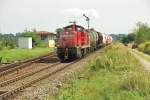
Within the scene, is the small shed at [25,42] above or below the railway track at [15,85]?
above

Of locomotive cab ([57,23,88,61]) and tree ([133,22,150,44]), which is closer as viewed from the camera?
locomotive cab ([57,23,88,61])

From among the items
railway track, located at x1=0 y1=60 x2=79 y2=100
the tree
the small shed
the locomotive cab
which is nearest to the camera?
railway track, located at x1=0 y1=60 x2=79 y2=100

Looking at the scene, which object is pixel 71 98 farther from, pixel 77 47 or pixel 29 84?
pixel 77 47

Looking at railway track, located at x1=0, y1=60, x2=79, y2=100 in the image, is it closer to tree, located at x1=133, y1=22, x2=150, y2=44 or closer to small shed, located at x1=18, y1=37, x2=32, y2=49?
small shed, located at x1=18, y1=37, x2=32, y2=49

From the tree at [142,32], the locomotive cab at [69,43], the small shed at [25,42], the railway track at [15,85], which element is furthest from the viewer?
the tree at [142,32]

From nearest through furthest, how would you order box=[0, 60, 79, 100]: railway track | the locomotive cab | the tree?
1. box=[0, 60, 79, 100]: railway track
2. the locomotive cab
3. the tree

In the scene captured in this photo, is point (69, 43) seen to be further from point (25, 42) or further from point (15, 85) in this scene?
point (25, 42)

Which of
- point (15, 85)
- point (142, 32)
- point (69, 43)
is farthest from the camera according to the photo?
point (142, 32)

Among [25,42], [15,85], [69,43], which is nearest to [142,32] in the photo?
[25,42]

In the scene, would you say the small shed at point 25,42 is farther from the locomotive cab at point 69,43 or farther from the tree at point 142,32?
the tree at point 142,32

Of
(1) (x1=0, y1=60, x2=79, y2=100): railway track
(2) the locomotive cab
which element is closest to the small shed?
(2) the locomotive cab

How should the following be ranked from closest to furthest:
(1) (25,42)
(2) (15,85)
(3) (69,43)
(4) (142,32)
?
1. (2) (15,85)
2. (3) (69,43)
3. (1) (25,42)
4. (4) (142,32)

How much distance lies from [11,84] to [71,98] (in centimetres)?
591

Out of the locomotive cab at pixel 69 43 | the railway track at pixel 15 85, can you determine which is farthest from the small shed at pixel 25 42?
the railway track at pixel 15 85
